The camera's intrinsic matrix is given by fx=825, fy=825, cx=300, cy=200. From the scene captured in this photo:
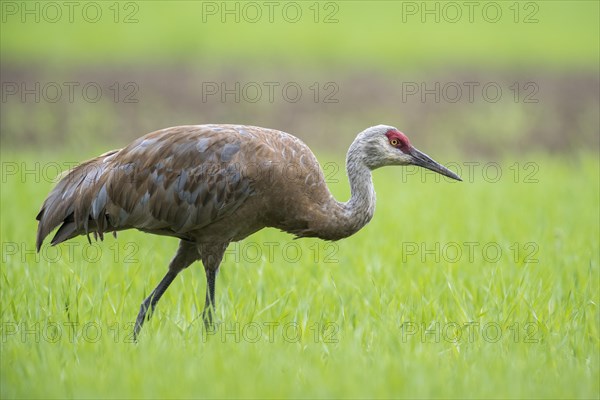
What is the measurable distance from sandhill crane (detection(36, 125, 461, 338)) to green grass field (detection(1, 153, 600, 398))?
45cm

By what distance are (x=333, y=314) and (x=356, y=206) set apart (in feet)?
2.41

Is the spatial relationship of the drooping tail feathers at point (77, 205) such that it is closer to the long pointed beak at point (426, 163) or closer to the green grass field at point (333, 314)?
the green grass field at point (333, 314)

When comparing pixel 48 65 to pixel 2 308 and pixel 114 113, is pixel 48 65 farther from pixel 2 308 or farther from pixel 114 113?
pixel 2 308

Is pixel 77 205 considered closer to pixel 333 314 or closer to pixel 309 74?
pixel 333 314

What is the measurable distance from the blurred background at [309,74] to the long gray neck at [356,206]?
270 inches

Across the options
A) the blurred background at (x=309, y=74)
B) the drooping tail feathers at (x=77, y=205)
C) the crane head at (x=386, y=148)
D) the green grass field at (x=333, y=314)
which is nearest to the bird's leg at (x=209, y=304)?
the green grass field at (x=333, y=314)

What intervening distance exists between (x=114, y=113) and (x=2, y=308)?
11.0 meters

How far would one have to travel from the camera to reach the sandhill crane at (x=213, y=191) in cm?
534

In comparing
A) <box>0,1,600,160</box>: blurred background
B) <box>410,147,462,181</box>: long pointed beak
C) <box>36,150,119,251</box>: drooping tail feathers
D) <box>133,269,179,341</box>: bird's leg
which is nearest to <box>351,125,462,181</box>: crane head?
<box>410,147,462,181</box>: long pointed beak

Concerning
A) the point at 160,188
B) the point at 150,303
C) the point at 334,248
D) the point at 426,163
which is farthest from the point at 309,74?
the point at 150,303

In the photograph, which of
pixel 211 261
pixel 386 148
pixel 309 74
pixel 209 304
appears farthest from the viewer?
pixel 309 74

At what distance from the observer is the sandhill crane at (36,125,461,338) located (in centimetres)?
534

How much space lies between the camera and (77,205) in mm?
5555

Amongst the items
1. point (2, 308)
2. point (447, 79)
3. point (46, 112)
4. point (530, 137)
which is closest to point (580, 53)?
point (447, 79)
